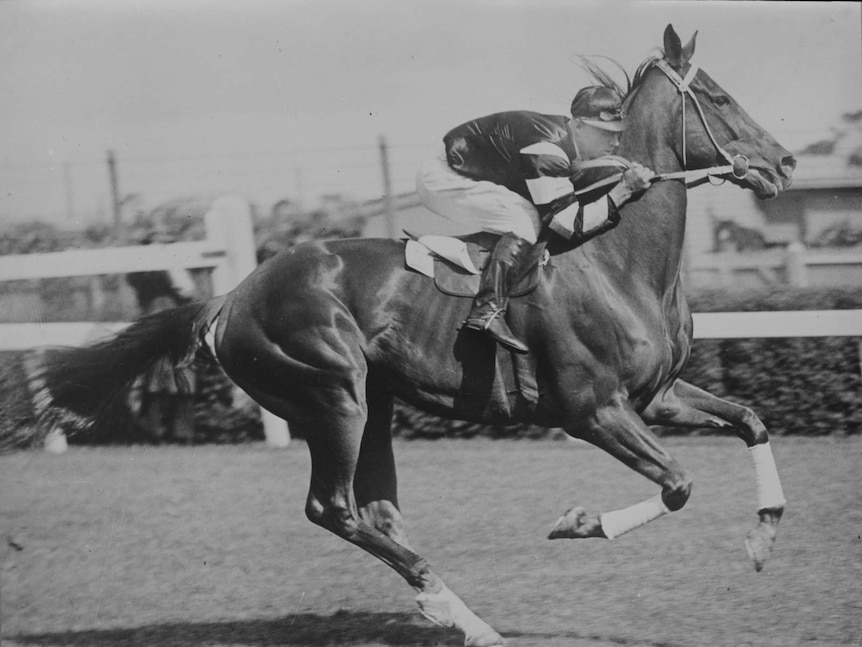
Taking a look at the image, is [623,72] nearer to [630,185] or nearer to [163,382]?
[630,185]

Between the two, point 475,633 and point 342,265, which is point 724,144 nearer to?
point 342,265

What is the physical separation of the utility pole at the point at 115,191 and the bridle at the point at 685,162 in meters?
2.07

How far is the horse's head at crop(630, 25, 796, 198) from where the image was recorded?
4051 millimetres

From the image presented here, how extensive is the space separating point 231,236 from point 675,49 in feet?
6.45

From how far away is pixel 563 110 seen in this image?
4176 millimetres

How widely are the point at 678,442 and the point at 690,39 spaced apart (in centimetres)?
184

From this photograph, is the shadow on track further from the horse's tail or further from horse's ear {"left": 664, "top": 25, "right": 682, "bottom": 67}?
horse's ear {"left": 664, "top": 25, "right": 682, "bottom": 67}

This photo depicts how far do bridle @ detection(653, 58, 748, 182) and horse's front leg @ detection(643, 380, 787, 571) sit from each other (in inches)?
30.9

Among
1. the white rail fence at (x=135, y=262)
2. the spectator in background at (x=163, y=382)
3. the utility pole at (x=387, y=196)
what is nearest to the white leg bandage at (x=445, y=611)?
the spectator in background at (x=163, y=382)

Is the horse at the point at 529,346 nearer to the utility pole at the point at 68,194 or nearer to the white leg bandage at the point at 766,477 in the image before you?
the white leg bandage at the point at 766,477

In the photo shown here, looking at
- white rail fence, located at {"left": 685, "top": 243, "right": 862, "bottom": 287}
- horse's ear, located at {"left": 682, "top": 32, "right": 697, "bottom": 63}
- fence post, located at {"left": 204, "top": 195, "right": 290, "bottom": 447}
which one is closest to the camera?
horse's ear, located at {"left": 682, "top": 32, "right": 697, "bottom": 63}

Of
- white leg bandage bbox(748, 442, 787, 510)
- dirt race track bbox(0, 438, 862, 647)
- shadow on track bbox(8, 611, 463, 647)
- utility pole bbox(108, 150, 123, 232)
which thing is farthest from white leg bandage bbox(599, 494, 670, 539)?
utility pole bbox(108, 150, 123, 232)

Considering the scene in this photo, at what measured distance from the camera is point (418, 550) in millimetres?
4309

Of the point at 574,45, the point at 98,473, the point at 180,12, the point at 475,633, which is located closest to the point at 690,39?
the point at 574,45
